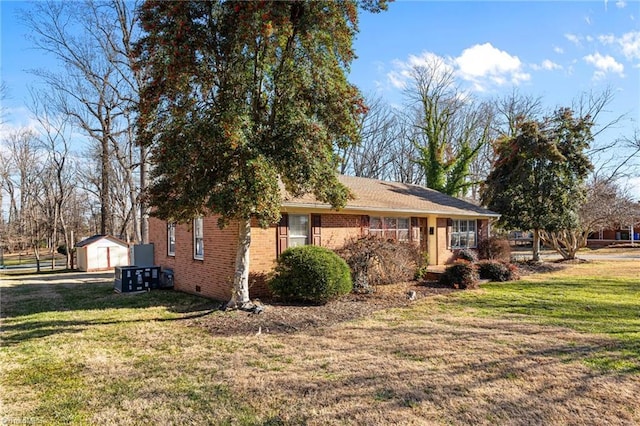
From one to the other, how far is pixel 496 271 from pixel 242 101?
1145 centimetres

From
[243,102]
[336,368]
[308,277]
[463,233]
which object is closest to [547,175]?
[463,233]

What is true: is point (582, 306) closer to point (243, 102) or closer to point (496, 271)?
point (496, 271)

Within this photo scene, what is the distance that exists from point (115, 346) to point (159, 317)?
227 centimetres

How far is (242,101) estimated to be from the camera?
8367 millimetres

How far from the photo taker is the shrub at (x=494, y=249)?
765 inches

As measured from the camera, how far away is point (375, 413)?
4223mm

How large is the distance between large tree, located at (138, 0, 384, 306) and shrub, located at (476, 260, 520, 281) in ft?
29.1

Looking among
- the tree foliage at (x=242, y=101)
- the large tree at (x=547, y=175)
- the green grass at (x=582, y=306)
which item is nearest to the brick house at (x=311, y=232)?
the large tree at (x=547, y=175)

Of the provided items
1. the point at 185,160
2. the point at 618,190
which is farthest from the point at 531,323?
the point at 618,190

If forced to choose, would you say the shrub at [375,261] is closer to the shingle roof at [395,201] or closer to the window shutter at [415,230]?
the shingle roof at [395,201]

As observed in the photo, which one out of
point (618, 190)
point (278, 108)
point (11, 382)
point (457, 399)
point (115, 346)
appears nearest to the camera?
point (457, 399)

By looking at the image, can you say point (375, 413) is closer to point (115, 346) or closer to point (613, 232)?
point (115, 346)

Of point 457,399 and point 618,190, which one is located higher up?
point 618,190

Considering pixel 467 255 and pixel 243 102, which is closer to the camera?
pixel 243 102
